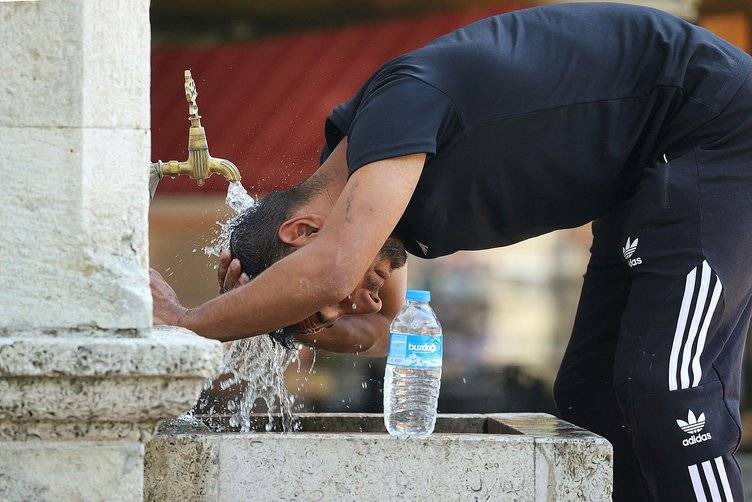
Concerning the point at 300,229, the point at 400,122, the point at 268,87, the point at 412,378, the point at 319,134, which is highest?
the point at 268,87

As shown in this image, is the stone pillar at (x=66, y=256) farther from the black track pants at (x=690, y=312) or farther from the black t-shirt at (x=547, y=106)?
the black track pants at (x=690, y=312)

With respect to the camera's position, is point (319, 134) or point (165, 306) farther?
point (319, 134)

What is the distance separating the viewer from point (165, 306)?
2758 mm

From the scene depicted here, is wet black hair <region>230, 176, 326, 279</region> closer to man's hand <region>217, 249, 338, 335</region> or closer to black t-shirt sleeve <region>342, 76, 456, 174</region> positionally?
man's hand <region>217, 249, 338, 335</region>

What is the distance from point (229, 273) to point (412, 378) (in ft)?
1.82

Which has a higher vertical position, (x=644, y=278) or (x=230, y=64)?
(x=230, y=64)

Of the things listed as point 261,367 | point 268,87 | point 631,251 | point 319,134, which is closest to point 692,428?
point 631,251

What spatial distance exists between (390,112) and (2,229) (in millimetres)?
931

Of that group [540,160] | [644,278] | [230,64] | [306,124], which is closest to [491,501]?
[644,278]

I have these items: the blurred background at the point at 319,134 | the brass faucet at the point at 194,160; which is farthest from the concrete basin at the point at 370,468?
the blurred background at the point at 319,134

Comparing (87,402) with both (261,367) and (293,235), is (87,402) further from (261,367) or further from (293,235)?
(261,367)

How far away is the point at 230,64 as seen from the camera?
6.32 m

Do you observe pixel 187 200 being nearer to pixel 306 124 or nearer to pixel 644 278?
pixel 306 124

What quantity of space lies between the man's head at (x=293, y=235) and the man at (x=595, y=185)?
77 millimetres
